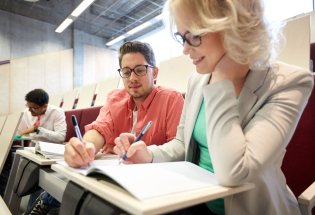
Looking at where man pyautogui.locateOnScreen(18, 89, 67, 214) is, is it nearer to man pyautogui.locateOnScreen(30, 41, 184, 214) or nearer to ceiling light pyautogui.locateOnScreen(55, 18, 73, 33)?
man pyautogui.locateOnScreen(30, 41, 184, 214)

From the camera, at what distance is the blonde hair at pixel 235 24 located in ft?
2.18

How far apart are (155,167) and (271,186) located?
33 centimetres

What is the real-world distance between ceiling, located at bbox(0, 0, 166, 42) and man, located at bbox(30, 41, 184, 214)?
5417 mm

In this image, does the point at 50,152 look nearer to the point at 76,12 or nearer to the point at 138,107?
the point at 138,107

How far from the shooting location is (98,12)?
751 cm

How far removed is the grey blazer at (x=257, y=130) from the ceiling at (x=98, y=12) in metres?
6.07

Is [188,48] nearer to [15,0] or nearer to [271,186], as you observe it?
[271,186]

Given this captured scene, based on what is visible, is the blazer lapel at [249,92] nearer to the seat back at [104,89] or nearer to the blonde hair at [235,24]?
the blonde hair at [235,24]

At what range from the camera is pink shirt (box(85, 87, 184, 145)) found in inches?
48.1

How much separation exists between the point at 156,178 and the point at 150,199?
11 cm

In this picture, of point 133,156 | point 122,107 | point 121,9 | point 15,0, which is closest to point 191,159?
point 133,156

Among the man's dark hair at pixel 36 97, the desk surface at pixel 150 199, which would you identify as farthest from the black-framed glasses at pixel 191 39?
the man's dark hair at pixel 36 97

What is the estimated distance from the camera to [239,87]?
75cm

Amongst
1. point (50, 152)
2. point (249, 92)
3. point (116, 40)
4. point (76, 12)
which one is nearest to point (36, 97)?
point (50, 152)
